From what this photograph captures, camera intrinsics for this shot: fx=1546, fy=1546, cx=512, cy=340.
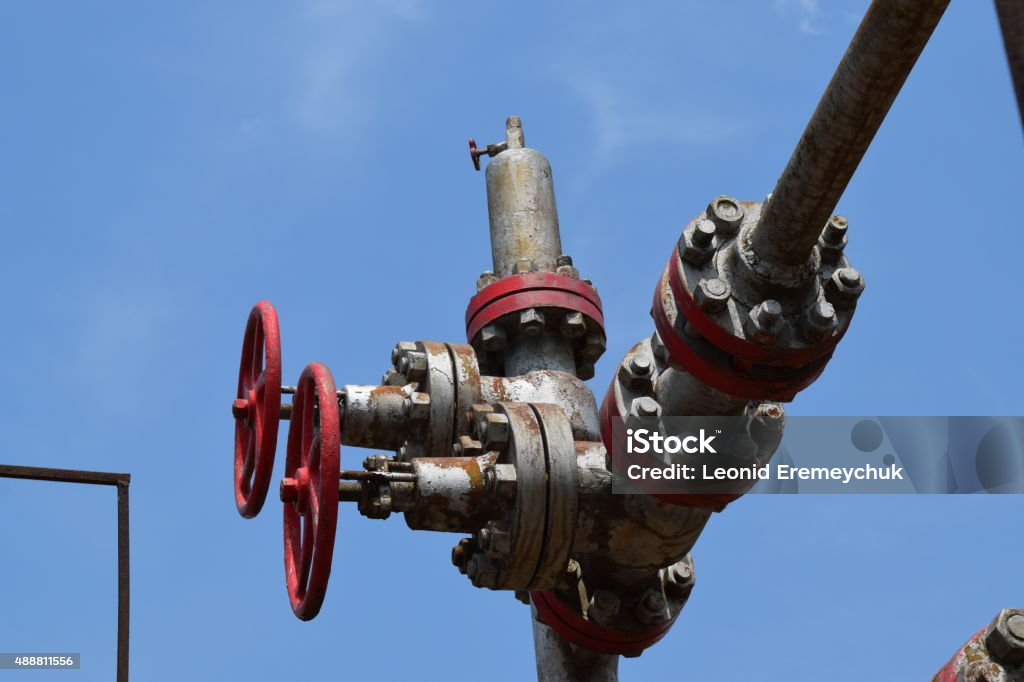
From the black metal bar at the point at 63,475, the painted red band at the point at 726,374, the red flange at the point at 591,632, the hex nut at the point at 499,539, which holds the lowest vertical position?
the red flange at the point at 591,632

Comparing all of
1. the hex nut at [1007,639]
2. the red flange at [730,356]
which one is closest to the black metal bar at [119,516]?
the red flange at [730,356]

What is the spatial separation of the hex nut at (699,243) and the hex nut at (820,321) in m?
0.34

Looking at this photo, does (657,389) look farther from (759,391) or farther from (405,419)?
(405,419)

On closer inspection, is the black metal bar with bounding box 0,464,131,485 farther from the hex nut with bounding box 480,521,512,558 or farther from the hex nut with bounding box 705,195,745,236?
the hex nut with bounding box 705,195,745,236

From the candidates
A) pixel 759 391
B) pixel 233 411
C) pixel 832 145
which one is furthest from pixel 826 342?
pixel 233 411

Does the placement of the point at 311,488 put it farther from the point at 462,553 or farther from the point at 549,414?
the point at 549,414

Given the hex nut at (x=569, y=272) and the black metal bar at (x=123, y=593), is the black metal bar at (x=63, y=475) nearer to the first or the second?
the black metal bar at (x=123, y=593)

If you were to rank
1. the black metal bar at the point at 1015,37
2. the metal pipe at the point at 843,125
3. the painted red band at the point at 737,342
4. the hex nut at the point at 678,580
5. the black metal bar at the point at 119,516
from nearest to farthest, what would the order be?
the black metal bar at the point at 1015,37, the metal pipe at the point at 843,125, the painted red band at the point at 737,342, the black metal bar at the point at 119,516, the hex nut at the point at 678,580

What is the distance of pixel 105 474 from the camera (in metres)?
6.23

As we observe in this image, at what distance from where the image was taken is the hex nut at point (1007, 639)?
4316 mm

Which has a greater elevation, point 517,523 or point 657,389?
point 657,389

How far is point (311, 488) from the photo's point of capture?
5.44 m

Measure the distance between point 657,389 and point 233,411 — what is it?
2177mm

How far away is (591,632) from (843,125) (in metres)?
3.08
